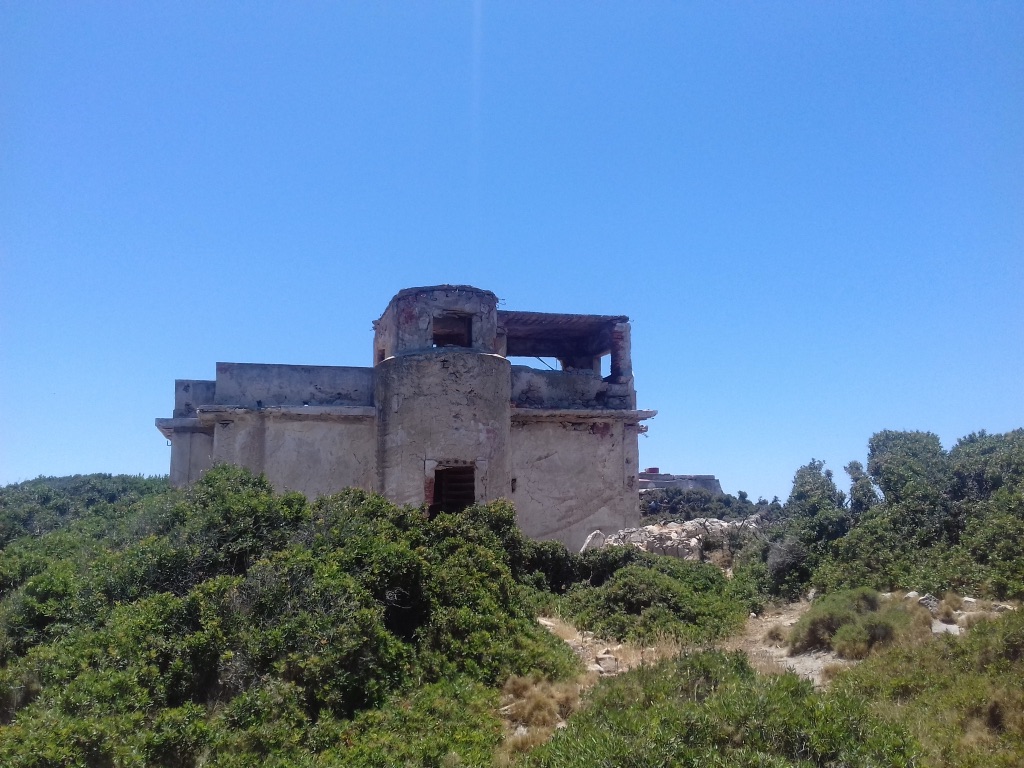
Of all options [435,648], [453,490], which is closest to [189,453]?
[453,490]

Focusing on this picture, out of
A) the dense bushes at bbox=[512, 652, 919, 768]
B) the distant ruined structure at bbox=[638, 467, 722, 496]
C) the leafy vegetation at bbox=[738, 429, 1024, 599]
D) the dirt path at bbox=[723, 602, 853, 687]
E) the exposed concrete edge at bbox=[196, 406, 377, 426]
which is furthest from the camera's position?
the distant ruined structure at bbox=[638, 467, 722, 496]

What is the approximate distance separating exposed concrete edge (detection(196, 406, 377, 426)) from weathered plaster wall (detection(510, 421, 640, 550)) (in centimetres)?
292

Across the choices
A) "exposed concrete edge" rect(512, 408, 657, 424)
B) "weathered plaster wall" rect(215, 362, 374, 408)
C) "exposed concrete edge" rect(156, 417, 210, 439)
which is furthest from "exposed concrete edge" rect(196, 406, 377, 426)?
"exposed concrete edge" rect(512, 408, 657, 424)

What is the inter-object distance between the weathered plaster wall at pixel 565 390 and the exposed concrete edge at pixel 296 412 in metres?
2.88

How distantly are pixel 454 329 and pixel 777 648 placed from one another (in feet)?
27.3

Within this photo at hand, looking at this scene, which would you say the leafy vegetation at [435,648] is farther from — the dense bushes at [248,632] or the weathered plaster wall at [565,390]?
the weathered plaster wall at [565,390]

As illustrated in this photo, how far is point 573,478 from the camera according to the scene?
14297 millimetres

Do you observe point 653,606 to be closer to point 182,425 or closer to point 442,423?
point 442,423

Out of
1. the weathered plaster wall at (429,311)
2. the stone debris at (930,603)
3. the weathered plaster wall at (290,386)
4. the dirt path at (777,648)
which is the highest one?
the weathered plaster wall at (429,311)

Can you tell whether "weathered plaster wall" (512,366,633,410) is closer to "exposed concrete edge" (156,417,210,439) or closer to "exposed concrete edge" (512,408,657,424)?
"exposed concrete edge" (512,408,657,424)

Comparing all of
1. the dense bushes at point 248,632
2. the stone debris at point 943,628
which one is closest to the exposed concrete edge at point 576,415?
the dense bushes at point 248,632

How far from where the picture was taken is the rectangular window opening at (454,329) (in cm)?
1325

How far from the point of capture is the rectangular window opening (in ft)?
43.5

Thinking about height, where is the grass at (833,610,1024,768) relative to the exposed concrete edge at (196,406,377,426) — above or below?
below
